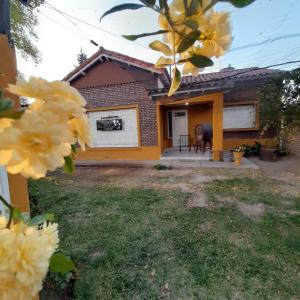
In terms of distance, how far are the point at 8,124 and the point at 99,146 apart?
941 centimetres

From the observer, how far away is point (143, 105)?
Answer: 28.3ft

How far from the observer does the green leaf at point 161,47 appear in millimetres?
450

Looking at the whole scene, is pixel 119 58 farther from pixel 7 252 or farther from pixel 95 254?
pixel 7 252

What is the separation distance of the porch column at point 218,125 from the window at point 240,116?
2.55 meters

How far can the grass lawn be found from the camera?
2.14m

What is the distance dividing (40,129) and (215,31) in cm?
36

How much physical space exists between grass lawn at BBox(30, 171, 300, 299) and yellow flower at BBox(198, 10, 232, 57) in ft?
7.45

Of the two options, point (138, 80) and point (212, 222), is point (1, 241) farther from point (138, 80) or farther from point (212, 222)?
point (138, 80)

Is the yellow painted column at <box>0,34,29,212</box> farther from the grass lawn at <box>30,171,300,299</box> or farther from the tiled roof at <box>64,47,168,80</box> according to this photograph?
the tiled roof at <box>64,47,168,80</box>

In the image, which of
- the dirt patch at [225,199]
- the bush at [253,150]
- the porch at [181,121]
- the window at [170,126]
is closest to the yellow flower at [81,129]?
the dirt patch at [225,199]

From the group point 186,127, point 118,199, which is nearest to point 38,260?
point 118,199

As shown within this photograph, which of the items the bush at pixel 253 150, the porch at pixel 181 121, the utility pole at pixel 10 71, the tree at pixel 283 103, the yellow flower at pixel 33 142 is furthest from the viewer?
the porch at pixel 181 121

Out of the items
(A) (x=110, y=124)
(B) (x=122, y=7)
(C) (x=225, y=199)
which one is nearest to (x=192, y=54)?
(B) (x=122, y=7)

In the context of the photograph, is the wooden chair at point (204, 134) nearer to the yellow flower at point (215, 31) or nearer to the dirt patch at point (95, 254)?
the dirt patch at point (95, 254)
